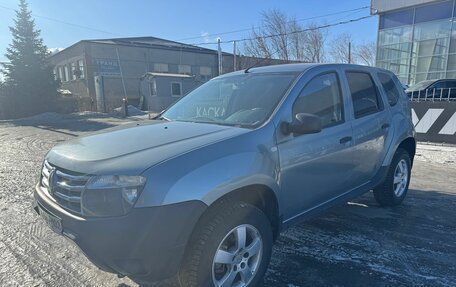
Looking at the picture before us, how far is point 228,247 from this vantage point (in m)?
2.45

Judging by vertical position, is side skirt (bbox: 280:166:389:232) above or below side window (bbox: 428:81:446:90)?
below

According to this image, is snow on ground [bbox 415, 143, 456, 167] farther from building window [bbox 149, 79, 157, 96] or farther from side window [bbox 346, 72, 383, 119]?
building window [bbox 149, 79, 157, 96]

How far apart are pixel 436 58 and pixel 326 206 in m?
21.7

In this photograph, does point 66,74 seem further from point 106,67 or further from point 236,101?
point 236,101

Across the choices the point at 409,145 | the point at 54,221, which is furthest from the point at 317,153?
the point at 409,145

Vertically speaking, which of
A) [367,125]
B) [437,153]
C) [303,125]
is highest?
[303,125]

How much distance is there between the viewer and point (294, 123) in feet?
9.00

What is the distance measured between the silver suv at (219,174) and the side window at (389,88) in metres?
0.54

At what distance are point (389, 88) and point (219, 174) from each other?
3.40 m

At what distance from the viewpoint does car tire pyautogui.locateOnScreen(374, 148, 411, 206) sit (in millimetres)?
4515

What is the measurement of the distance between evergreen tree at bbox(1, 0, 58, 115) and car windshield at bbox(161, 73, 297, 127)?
27711mm

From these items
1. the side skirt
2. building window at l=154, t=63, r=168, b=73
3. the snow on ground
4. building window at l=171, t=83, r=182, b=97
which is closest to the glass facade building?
the snow on ground

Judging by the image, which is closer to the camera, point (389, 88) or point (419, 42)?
point (389, 88)

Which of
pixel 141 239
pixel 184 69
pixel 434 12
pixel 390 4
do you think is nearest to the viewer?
pixel 141 239
